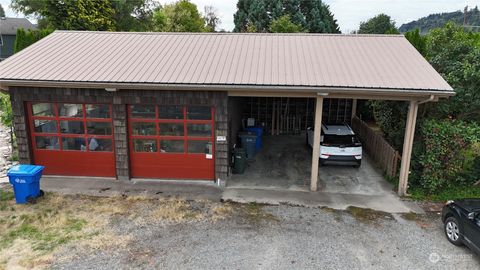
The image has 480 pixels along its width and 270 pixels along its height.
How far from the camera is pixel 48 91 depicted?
10.2 meters

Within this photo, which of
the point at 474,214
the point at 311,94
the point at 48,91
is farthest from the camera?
the point at 48,91

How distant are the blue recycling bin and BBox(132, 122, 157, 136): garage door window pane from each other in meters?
2.73

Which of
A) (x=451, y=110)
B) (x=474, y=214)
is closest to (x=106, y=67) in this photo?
(x=474, y=214)

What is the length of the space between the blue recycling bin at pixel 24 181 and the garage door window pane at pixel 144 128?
2734mm

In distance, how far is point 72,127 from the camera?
10.7m

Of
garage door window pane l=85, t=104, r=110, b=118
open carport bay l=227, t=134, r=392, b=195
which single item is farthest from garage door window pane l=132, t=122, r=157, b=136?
open carport bay l=227, t=134, r=392, b=195

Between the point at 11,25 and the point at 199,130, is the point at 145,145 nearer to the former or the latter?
the point at 199,130

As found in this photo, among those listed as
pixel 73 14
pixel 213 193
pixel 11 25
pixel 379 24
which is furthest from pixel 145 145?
pixel 11 25

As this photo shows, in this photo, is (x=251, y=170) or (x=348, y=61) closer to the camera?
(x=348, y=61)

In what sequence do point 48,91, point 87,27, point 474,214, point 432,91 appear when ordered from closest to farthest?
point 474,214
point 432,91
point 48,91
point 87,27

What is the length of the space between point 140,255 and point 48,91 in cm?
614

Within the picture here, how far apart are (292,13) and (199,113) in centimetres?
2557

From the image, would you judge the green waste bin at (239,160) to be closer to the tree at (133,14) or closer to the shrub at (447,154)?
the shrub at (447,154)

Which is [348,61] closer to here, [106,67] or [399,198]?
[399,198]
